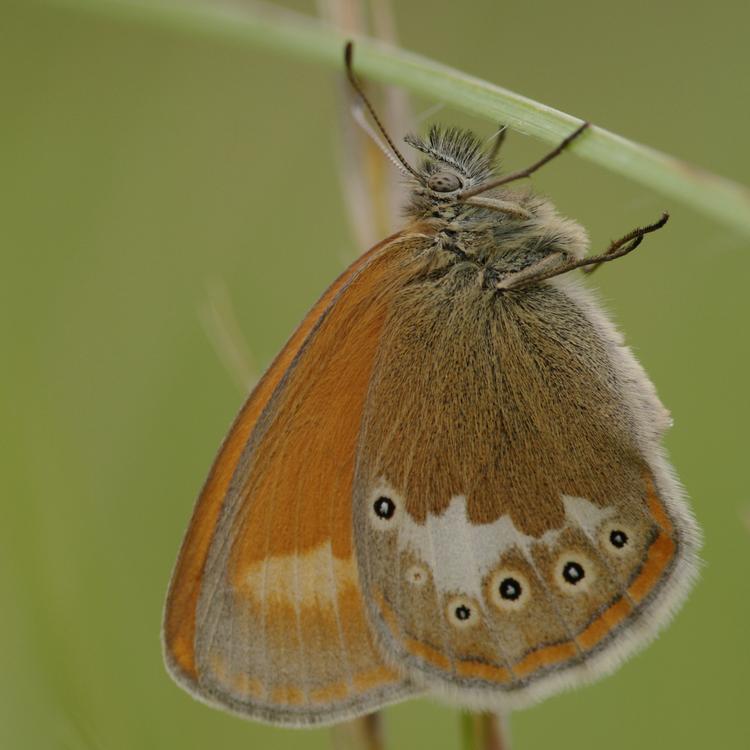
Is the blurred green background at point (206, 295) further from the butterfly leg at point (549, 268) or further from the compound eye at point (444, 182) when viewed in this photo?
the compound eye at point (444, 182)

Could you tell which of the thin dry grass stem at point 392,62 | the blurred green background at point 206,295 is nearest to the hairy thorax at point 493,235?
the blurred green background at point 206,295

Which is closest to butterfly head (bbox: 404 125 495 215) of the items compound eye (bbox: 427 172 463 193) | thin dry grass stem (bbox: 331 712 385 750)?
compound eye (bbox: 427 172 463 193)

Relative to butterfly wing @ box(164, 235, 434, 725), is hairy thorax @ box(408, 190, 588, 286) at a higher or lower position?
higher

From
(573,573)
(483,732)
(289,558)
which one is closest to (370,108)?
(289,558)

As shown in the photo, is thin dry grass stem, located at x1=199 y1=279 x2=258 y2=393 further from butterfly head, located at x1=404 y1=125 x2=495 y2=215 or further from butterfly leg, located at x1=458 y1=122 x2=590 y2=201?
butterfly leg, located at x1=458 y1=122 x2=590 y2=201

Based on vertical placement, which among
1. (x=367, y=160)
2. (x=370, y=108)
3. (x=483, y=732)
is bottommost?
(x=483, y=732)

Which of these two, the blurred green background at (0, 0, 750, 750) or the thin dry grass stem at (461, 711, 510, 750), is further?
the blurred green background at (0, 0, 750, 750)

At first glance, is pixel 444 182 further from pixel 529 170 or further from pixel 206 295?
pixel 206 295
